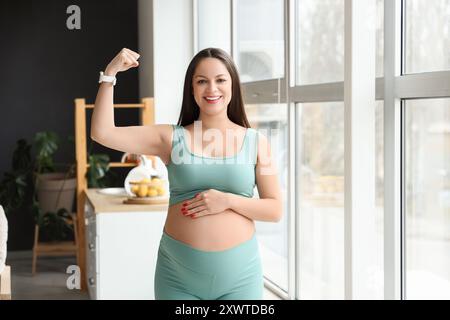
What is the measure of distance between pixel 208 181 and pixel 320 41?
1.61 meters

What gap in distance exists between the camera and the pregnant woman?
141 centimetres

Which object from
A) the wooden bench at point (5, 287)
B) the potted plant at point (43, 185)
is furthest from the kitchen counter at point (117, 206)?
the wooden bench at point (5, 287)

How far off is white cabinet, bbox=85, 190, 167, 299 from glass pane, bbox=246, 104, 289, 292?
54 centimetres

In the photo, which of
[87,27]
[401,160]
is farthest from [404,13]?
[87,27]

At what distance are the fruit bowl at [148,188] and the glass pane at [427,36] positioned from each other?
170 centimetres

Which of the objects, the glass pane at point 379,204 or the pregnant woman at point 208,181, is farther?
the glass pane at point 379,204

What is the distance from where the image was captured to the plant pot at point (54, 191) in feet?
16.5

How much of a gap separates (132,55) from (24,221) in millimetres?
4207

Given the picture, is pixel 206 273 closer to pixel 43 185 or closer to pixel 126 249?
pixel 126 249

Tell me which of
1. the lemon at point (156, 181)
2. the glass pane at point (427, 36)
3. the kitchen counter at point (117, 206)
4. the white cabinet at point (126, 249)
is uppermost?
the glass pane at point (427, 36)

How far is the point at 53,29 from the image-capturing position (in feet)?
17.5

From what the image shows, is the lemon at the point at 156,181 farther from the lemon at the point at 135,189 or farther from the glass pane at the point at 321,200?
the glass pane at the point at 321,200

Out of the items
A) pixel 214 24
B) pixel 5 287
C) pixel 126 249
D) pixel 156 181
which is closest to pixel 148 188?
pixel 156 181

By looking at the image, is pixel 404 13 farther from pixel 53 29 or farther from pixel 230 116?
pixel 53 29
